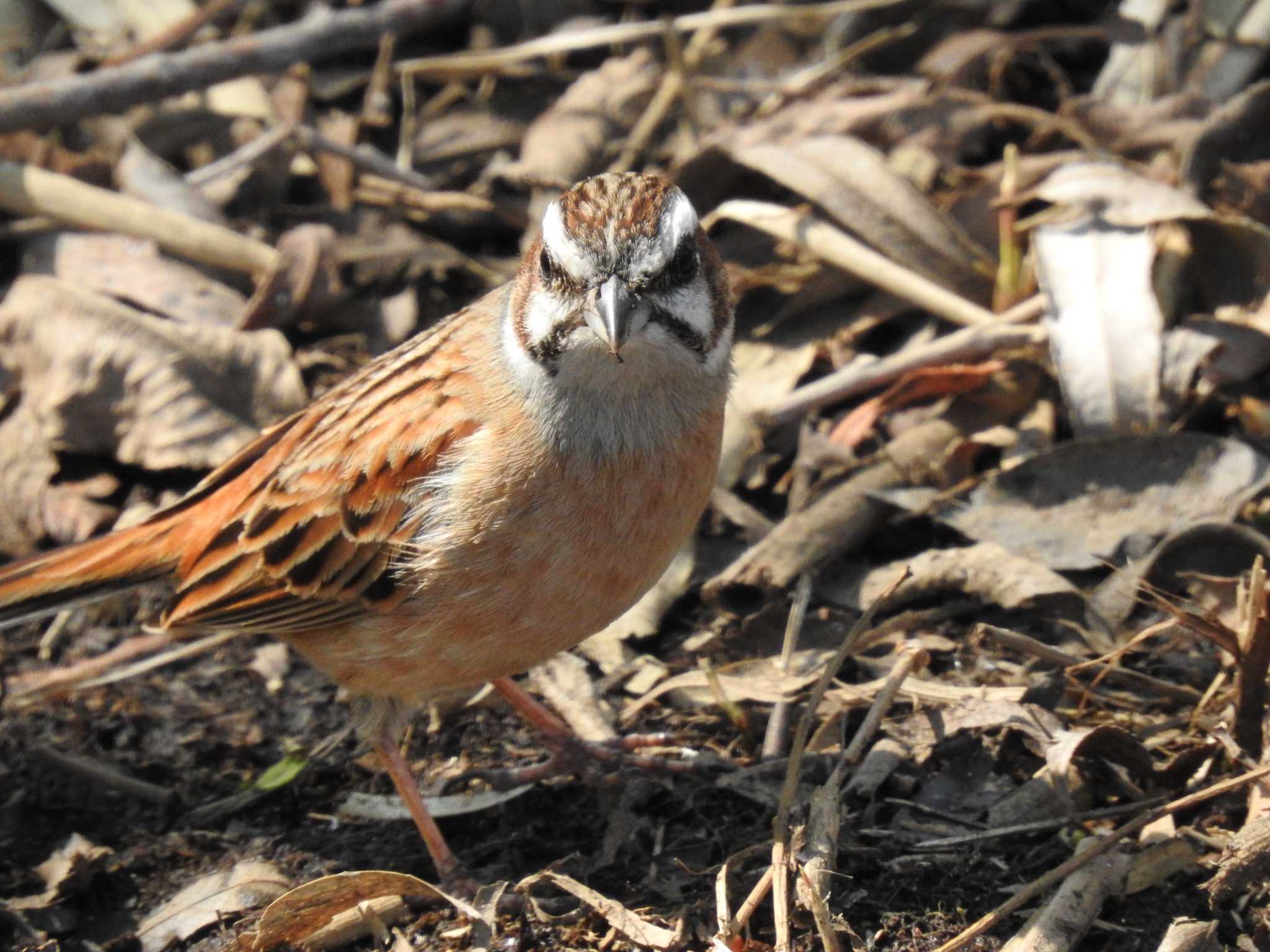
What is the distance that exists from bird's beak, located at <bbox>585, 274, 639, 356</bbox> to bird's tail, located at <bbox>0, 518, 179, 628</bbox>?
1970 mm

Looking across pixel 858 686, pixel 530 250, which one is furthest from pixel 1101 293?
pixel 530 250

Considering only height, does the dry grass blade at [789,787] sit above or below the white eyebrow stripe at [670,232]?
below

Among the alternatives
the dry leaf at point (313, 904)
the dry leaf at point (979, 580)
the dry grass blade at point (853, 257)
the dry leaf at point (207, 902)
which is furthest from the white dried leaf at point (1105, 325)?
the dry leaf at point (207, 902)

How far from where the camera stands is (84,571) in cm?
521

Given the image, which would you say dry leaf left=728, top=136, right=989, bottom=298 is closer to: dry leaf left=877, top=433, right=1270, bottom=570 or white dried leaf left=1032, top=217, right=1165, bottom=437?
white dried leaf left=1032, top=217, right=1165, bottom=437

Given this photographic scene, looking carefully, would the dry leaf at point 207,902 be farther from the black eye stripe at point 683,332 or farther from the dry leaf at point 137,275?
the dry leaf at point 137,275

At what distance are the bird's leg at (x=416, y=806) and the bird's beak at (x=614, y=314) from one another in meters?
1.58

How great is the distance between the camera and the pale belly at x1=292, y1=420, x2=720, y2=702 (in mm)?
4426

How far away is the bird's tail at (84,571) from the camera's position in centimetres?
517

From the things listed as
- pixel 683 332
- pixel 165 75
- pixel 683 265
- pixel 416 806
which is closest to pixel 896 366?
pixel 683 332

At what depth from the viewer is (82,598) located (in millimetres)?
5219

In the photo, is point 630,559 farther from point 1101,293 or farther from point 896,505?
point 1101,293

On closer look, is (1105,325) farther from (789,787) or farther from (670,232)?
(789,787)

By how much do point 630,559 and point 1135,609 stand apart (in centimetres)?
178
